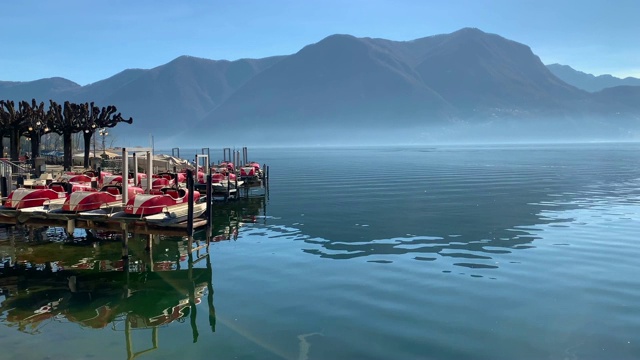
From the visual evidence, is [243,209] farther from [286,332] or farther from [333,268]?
[286,332]

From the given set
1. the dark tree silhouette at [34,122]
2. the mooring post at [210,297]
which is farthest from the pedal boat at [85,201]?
the dark tree silhouette at [34,122]

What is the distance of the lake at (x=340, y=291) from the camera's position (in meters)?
14.2

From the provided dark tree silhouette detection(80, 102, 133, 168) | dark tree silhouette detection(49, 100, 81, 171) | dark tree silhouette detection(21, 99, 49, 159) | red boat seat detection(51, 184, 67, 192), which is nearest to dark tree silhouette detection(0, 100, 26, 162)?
dark tree silhouette detection(21, 99, 49, 159)

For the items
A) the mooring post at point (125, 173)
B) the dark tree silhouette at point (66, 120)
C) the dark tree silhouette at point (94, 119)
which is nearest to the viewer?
the mooring post at point (125, 173)

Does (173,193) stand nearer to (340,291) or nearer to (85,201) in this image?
(85,201)

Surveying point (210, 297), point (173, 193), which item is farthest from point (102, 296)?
point (173, 193)

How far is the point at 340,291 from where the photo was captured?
18.7 m

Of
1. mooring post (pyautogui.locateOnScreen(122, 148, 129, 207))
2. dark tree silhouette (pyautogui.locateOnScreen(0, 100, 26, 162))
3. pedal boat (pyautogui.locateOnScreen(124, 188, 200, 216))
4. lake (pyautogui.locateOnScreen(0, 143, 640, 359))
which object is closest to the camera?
lake (pyautogui.locateOnScreen(0, 143, 640, 359))

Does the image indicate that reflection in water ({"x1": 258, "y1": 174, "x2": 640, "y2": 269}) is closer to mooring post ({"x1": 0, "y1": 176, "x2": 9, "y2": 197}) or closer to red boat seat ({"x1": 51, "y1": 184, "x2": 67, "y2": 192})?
red boat seat ({"x1": 51, "y1": 184, "x2": 67, "y2": 192})

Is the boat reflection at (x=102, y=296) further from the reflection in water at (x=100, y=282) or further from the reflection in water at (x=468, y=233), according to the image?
the reflection in water at (x=468, y=233)

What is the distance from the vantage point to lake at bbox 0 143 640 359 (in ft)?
46.7

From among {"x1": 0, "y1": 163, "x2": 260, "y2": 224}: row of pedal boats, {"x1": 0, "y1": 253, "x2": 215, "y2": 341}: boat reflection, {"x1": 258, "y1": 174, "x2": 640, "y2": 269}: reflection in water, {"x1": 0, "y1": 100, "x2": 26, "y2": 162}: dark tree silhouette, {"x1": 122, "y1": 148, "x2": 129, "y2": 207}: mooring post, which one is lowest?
{"x1": 0, "y1": 253, "x2": 215, "y2": 341}: boat reflection

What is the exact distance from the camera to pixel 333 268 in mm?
21922

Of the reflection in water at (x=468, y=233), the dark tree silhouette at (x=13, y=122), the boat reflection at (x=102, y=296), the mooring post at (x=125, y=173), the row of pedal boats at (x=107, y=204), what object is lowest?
the boat reflection at (x=102, y=296)
